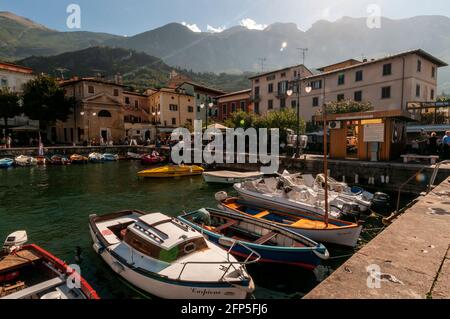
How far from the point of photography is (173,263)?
7.57m

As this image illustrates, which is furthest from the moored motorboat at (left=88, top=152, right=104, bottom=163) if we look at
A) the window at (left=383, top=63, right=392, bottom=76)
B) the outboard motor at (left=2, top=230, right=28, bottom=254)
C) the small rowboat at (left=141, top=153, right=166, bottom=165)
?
the window at (left=383, top=63, right=392, bottom=76)

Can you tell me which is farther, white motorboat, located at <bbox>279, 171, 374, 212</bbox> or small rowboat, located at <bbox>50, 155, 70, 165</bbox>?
small rowboat, located at <bbox>50, 155, 70, 165</bbox>

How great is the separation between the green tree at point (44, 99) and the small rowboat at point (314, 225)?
163 ft

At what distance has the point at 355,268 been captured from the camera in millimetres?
4152

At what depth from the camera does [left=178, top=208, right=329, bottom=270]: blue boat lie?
8898 mm

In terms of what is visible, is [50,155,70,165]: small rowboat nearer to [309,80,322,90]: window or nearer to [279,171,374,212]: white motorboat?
[279,171,374,212]: white motorboat

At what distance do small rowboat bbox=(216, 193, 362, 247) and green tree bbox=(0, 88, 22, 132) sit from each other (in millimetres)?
51837

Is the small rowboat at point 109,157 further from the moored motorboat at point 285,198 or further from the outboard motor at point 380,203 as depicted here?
the outboard motor at point 380,203

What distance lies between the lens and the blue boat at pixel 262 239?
8898mm

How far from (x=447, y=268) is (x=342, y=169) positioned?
20.1 m

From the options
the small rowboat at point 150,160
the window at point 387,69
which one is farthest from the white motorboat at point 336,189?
the window at point 387,69

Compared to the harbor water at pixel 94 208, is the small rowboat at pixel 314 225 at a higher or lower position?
higher

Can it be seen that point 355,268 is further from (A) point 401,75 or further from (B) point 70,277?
(A) point 401,75
